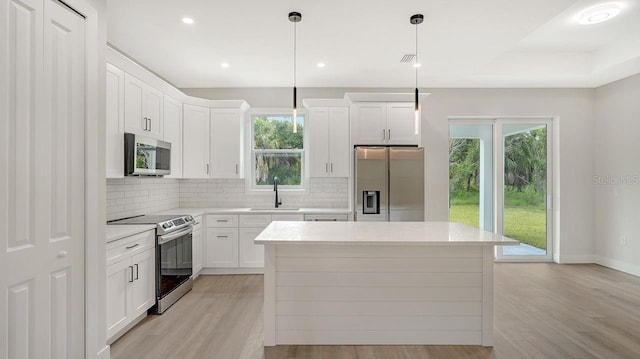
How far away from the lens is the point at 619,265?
14.9ft

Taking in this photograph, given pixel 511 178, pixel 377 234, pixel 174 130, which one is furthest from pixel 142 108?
pixel 511 178

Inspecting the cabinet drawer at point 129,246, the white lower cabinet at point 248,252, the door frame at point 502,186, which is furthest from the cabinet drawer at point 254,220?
the door frame at point 502,186

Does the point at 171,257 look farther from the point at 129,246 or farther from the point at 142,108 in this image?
the point at 142,108

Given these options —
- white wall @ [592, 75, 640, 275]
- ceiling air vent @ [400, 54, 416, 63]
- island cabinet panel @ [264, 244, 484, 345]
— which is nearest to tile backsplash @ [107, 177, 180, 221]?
island cabinet panel @ [264, 244, 484, 345]

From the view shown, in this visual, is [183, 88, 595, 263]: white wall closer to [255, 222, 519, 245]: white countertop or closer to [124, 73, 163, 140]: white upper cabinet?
[124, 73, 163, 140]: white upper cabinet

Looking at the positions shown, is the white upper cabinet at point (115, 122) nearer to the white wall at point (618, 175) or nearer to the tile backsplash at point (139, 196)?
the tile backsplash at point (139, 196)

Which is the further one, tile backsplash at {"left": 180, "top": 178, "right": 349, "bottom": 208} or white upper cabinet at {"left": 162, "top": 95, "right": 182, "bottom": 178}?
tile backsplash at {"left": 180, "top": 178, "right": 349, "bottom": 208}

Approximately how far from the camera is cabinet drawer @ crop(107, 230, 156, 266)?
254 centimetres

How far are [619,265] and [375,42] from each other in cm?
469

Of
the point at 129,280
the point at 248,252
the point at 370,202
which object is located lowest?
the point at 248,252

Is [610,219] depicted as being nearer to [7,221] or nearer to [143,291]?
[143,291]

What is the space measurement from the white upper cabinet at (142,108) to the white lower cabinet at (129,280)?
3.79 feet

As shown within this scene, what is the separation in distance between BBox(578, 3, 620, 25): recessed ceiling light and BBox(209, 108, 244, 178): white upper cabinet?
427 cm

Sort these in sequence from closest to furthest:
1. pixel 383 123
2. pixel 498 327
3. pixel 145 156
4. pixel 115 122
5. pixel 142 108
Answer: pixel 498 327 < pixel 115 122 < pixel 145 156 < pixel 142 108 < pixel 383 123
